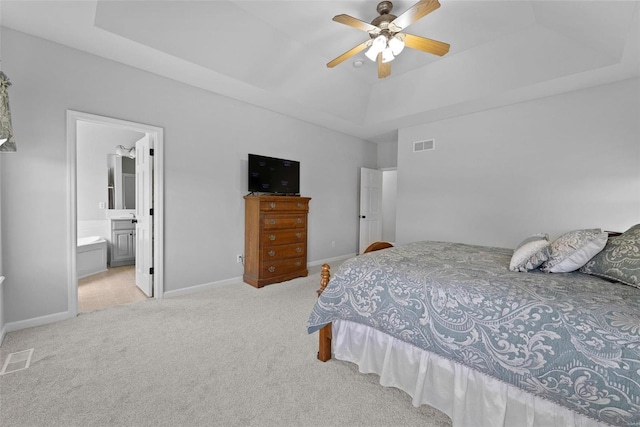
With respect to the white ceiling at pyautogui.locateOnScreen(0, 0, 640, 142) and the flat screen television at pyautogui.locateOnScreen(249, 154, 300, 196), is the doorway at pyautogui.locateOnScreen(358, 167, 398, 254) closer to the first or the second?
the flat screen television at pyautogui.locateOnScreen(249, 154, 300, 196)

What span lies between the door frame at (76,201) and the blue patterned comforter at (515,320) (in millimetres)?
2367

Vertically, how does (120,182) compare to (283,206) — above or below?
above

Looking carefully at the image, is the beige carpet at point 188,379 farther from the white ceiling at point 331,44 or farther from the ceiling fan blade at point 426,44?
the ceiling fan blade at point 426,44

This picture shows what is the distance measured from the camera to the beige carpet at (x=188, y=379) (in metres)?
1.50

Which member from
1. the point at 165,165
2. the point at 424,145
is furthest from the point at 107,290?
the point at 424,145

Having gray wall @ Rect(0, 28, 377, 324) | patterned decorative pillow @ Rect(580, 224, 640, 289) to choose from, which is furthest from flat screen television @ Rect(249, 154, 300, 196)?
patterned decorative pillow @ Rect(580, 224, 640, 289)

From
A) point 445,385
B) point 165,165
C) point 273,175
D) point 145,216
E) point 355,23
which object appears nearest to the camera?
point 445,385

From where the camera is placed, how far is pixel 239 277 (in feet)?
13.1

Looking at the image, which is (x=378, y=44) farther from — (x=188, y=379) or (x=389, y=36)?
(x=188, y=379)

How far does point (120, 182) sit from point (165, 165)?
8.93 feet

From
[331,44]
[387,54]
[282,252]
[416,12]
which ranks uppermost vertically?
[331,44]

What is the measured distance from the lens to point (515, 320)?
1.21 metres

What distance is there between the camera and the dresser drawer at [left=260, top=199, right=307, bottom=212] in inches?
149

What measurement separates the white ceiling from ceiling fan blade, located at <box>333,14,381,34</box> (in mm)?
453
